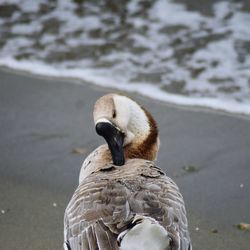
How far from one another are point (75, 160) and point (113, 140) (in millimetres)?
1794

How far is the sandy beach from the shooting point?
235 inches

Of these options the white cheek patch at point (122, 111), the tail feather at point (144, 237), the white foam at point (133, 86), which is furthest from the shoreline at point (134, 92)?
the tail feather at point (144, 237)

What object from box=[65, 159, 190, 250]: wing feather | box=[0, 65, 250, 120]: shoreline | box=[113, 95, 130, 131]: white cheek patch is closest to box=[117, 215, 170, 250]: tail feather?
box=[65, 159, 190, 250]: wing feather

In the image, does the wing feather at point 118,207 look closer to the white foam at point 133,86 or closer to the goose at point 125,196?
the goose at point 125,196

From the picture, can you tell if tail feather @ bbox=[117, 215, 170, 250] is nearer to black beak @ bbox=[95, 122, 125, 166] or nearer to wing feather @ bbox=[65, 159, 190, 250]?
wing feather @ bbox=[65, 159, 190, 250]

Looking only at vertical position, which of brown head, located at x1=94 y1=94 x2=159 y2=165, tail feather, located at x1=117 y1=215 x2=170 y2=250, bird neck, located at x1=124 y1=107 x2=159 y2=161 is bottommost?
bird neck, located at x1=124 y1=107 x2=159 y2=161

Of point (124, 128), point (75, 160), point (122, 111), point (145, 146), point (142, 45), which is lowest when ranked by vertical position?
point (142, 45)

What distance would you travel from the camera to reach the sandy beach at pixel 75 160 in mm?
5965

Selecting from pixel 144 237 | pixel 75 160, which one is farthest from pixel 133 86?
pixel 144 237

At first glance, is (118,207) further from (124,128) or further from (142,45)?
(142,45)

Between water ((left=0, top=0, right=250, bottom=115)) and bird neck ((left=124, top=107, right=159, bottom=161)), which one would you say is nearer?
bird neck ((left=124, top=107, right=159, bottom=161))

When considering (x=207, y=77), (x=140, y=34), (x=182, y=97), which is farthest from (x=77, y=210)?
(x=140, y=34)

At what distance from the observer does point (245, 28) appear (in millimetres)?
10367

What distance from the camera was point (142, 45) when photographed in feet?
33.3
